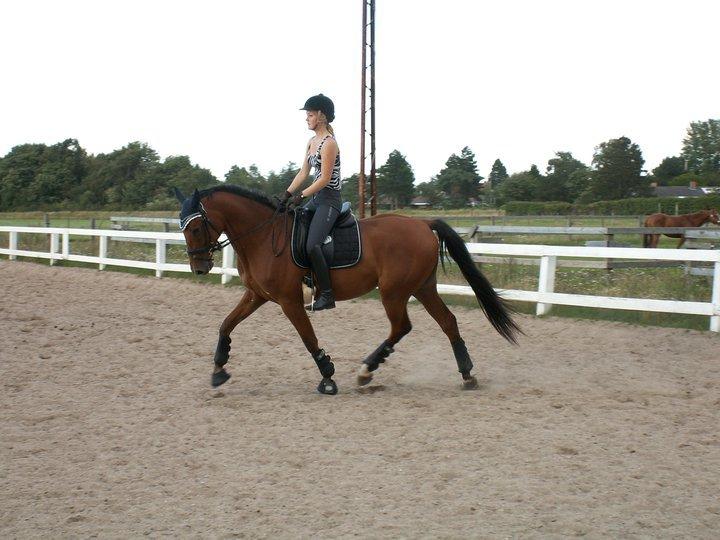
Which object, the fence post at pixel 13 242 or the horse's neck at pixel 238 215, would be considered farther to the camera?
the fence post at pixel 13 242

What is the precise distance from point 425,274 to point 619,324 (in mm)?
3872

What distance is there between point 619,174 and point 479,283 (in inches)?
2171

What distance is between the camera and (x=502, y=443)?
486cm

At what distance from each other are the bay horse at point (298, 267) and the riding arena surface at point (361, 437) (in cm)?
43

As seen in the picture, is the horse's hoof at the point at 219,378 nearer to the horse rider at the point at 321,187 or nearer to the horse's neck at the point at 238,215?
the horse rider at the point at 321,187

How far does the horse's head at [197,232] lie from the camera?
6477 mm

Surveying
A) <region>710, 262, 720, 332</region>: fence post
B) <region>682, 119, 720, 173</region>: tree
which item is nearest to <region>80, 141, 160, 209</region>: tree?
<region>710, 262, 720, 332</region>: fence post

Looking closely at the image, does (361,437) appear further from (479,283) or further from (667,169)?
(667,169)

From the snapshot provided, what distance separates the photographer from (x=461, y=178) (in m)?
67.4

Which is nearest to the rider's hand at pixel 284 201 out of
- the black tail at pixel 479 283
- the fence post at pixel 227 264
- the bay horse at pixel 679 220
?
the black tail at pixel 479 283

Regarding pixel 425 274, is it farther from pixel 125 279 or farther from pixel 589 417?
pixel 125 279

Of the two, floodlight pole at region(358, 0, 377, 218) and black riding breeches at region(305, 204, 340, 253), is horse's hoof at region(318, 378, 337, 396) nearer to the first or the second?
black riding breeches at region(305, 204, 340, 253)

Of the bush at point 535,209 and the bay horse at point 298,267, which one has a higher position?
the bush at point 535,209

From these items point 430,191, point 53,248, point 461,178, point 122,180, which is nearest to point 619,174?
point 461,178
